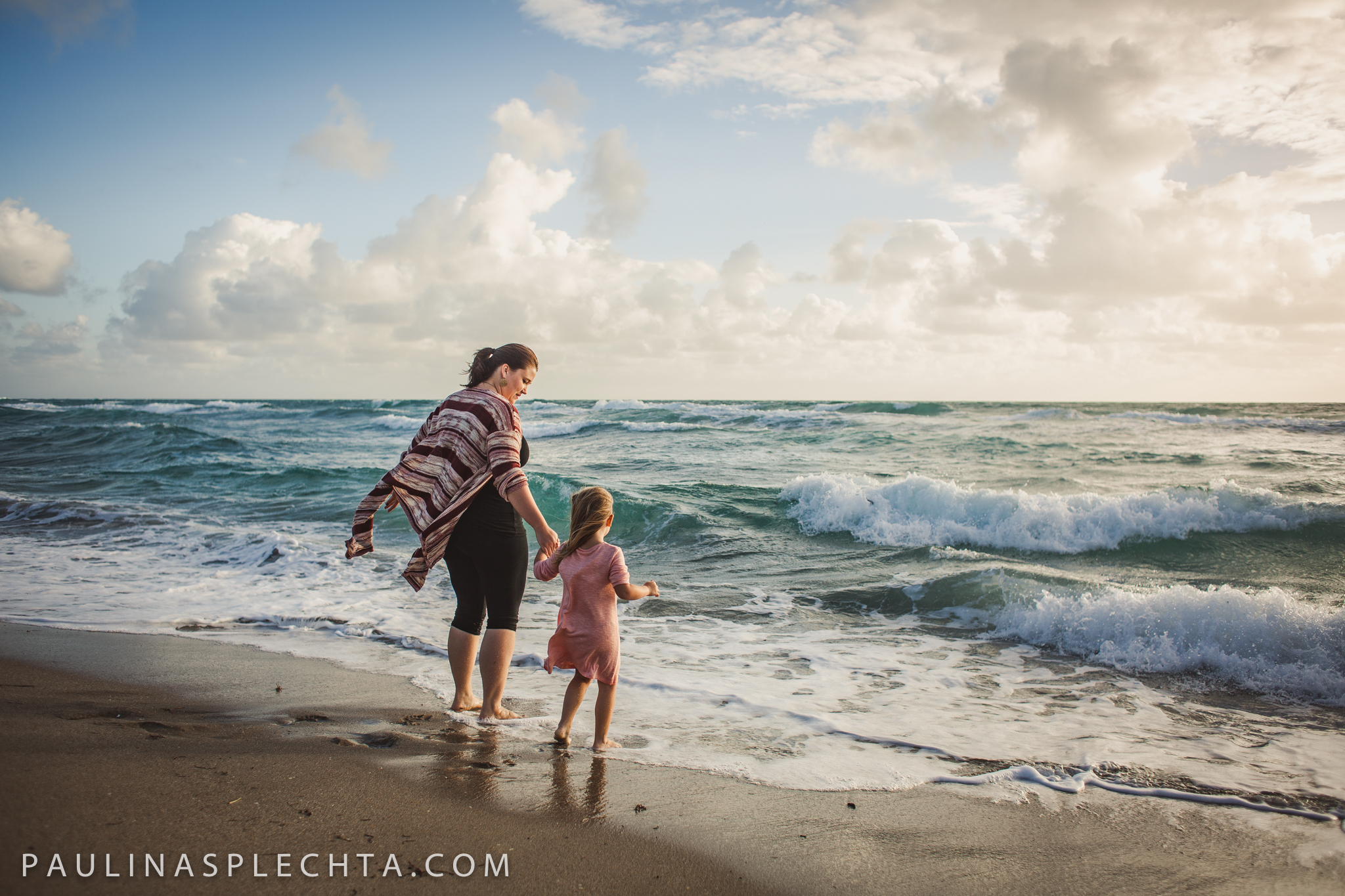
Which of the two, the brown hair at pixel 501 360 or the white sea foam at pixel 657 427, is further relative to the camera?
the white sea foam at pixel 657 427

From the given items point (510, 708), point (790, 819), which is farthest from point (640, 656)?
point (790, 819)

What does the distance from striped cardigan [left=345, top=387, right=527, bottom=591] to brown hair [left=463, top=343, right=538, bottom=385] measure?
0.08m

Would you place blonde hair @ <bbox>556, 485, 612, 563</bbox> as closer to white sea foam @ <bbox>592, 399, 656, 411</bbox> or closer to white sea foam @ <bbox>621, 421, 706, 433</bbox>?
white sea foam @ <bbox>621, 421, 706, 433</bbox>

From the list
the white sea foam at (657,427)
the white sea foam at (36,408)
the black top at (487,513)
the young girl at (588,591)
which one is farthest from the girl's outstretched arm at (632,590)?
the white sea foam at (36,408)

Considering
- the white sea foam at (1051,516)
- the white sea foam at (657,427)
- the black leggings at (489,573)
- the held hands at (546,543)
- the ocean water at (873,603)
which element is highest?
the white sea foam at (657,427)

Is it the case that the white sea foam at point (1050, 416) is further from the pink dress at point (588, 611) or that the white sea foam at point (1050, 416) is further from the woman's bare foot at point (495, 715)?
the pink dress at point (588, 611)

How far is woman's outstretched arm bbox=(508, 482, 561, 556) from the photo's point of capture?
3.21m

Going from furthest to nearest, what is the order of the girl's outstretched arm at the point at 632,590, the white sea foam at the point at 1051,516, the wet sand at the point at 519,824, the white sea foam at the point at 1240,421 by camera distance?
the white sea foam at the point at 1240,421
the white sea foam at the point at 1051,516
the girl's outstretched arm at the point at 632,590
the wet sand at the point at 519,824

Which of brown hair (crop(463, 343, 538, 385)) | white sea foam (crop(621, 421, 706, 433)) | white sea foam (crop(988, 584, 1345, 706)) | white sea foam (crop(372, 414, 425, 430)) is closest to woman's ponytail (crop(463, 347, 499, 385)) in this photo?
brown hair (crop(463, 343, 538, 385))

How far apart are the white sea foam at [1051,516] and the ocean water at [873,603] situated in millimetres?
48

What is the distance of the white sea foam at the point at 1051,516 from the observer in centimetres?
973

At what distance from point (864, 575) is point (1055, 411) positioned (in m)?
33.7

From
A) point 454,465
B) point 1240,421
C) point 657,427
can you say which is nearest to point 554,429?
point 657,427

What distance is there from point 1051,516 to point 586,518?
9089 mm
